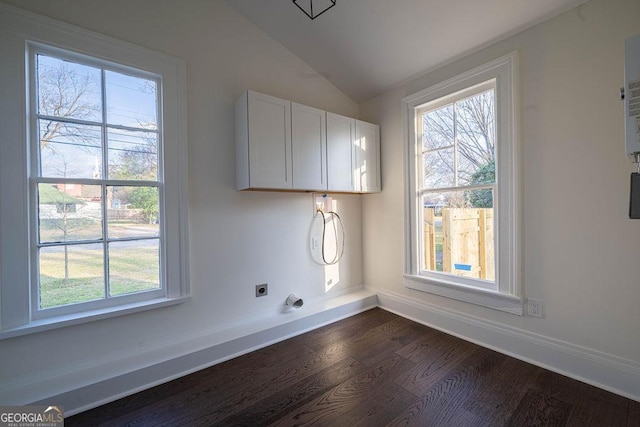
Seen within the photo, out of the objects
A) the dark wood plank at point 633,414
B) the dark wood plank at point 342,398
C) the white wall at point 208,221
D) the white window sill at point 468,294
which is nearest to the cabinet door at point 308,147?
the white wall at point 208,221

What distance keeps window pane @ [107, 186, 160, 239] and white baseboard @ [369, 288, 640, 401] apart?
98.9 inches

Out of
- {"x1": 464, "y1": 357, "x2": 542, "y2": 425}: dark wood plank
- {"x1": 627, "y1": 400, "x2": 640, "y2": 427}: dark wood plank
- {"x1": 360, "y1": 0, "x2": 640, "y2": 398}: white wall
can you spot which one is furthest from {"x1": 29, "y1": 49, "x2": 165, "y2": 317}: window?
{"x1": 627, "y1": 400, "x2": 640, "y2": 427}: dark wood plank

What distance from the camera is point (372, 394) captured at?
1.64 meters

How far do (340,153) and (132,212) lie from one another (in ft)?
6.03

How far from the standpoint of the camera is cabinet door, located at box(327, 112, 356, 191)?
2.56 metres

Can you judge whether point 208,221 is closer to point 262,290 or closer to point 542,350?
point 262,290

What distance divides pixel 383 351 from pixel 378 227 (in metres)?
1.35

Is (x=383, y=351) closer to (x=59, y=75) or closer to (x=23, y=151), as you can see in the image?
(x=23, y=151)

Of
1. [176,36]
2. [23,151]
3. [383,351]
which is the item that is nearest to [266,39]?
[176,36]

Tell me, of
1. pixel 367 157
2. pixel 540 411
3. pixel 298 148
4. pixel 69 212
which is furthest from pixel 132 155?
pixel 540 411

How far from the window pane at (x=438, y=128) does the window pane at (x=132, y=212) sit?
2.48m

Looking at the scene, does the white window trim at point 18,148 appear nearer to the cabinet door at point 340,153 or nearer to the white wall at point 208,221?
the white wall at point 208,221

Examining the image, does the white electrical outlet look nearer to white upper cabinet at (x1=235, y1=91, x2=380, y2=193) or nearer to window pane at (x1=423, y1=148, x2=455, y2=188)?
window pane at (x1=423, y1=148, x2=455, y2=188)

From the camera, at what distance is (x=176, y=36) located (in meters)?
2.06
